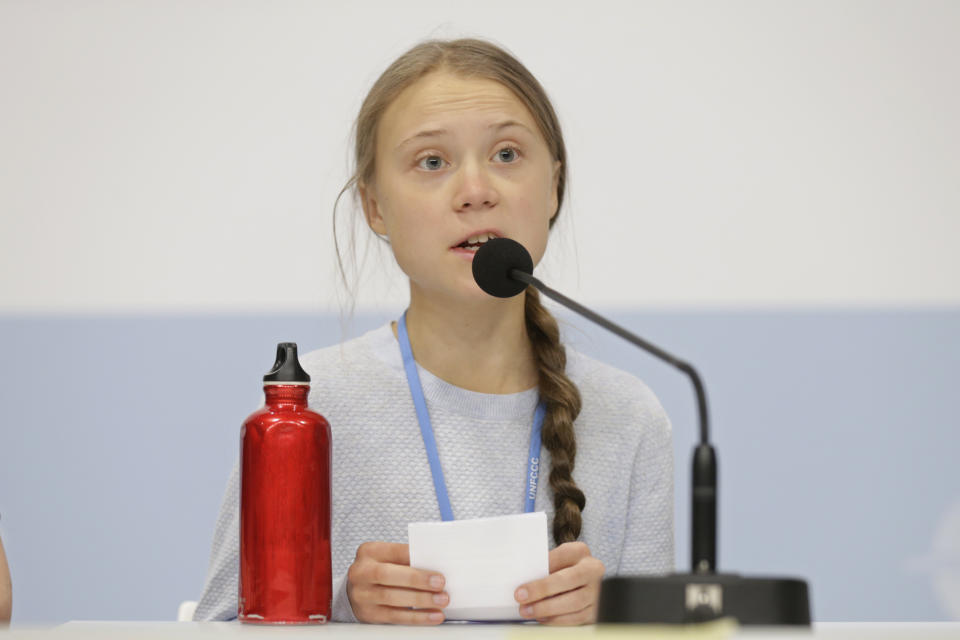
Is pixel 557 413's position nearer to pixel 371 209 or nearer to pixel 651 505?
pixel 651 505

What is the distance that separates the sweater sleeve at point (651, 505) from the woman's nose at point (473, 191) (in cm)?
39

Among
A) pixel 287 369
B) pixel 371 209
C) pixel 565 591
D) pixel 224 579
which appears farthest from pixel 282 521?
pixel 371 209

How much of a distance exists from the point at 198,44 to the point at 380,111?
99cm

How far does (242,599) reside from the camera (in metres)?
0.97

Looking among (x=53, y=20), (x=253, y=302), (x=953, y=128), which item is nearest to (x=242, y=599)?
(x=253, y=302)

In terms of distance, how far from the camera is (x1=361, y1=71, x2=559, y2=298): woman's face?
133 centimetres

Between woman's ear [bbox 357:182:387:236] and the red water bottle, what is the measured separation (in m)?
0.55

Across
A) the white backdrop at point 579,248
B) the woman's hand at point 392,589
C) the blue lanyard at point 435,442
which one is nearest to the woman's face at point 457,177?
the blue lanyard at point 435,442

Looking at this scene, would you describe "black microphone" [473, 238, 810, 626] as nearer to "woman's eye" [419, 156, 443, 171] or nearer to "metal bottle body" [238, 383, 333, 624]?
"metal bottle body" [238, 383, 333, 624]

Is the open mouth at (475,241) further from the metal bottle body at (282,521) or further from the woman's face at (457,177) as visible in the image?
the metal bottle body at (282,521)

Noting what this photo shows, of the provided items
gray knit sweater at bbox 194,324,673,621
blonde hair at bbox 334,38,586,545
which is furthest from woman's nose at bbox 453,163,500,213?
→ gray knit sweater at bbox 194,324,673,621

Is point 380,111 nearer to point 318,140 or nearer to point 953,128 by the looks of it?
point 318,140

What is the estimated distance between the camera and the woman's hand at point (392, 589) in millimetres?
1014

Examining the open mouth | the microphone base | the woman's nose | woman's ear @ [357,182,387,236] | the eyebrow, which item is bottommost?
the microphone base
